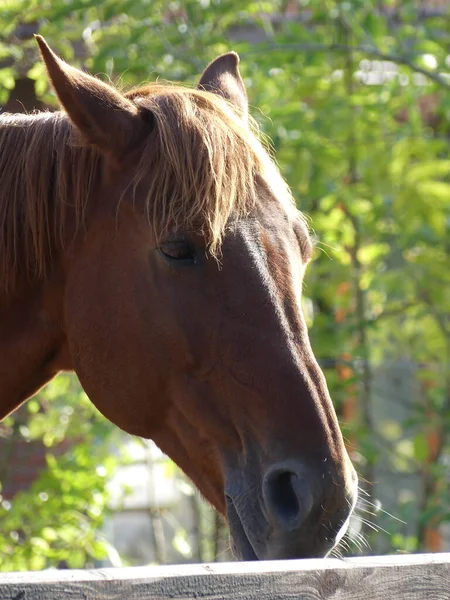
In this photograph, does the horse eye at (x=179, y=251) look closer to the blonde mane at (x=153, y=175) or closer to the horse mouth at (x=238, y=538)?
the blonde mane at (x=153, y=175)

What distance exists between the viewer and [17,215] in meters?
2.25

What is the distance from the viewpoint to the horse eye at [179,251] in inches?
81.4

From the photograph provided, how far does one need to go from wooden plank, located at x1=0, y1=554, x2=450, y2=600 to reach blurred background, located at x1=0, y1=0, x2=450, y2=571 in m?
2.61

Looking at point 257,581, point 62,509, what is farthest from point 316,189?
point 257,581

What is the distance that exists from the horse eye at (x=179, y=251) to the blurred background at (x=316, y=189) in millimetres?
1853

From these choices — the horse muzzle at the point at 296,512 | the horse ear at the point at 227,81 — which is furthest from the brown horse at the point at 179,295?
the horse ear at the point at 227,81

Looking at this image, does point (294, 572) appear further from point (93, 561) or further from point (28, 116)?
point (93, 561)

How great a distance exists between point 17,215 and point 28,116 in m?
0.35

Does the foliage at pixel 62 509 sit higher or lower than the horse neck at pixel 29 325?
lower

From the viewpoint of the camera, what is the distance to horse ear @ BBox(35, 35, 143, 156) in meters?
2.03

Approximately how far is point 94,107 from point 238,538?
110 centimetres

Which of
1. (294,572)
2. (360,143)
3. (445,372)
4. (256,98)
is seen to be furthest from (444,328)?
(294,572)

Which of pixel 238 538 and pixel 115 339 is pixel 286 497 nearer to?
pixel 238 538

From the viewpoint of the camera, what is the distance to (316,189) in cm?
429
